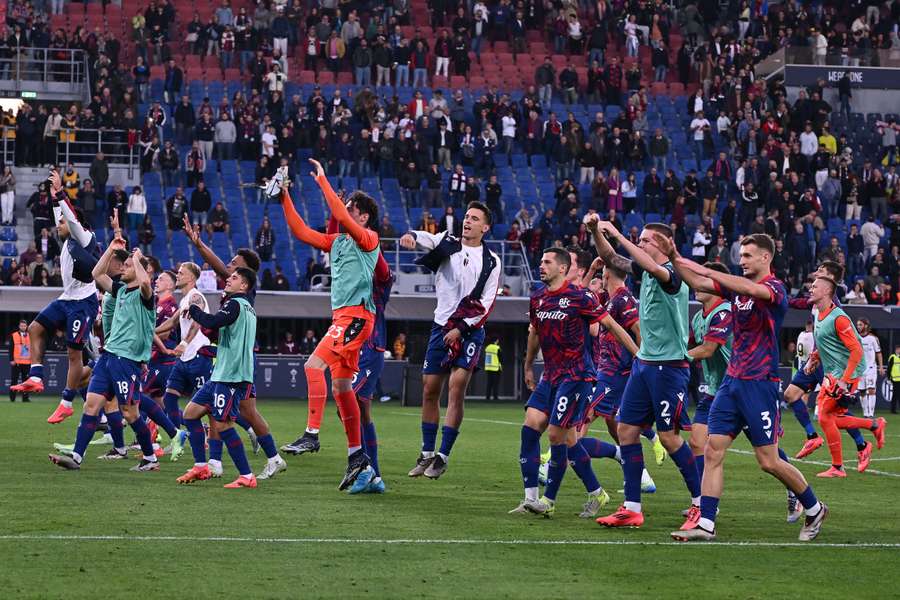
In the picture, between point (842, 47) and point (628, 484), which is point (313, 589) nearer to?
point (628, 484)

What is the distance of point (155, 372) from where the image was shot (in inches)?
660

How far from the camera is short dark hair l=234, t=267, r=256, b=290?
44.7 ft

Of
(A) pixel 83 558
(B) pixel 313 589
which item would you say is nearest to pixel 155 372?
(A) pixel 83 558

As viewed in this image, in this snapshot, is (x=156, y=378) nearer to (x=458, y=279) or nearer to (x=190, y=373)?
(x=190, y=373)

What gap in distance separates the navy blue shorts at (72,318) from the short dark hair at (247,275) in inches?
173

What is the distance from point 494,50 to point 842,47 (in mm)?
12499

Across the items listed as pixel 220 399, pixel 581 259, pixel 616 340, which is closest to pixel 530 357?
pixel 581 259

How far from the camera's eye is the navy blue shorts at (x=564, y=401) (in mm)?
11367

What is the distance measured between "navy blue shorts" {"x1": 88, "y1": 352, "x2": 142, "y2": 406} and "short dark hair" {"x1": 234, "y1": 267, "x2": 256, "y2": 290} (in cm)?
173

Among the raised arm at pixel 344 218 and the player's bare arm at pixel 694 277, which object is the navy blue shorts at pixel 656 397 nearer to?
the player's bare arm at pixel 694 277

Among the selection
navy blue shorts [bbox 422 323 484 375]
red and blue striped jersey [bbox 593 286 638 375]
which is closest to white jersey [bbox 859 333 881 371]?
red and blue striped jersey [bbox 593 286 638 375]

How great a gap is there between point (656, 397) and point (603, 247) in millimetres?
1240

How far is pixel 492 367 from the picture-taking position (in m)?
38.2

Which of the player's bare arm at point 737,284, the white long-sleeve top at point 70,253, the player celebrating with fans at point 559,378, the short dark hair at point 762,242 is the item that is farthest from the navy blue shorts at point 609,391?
the white long-sleeve top at point 70,253
